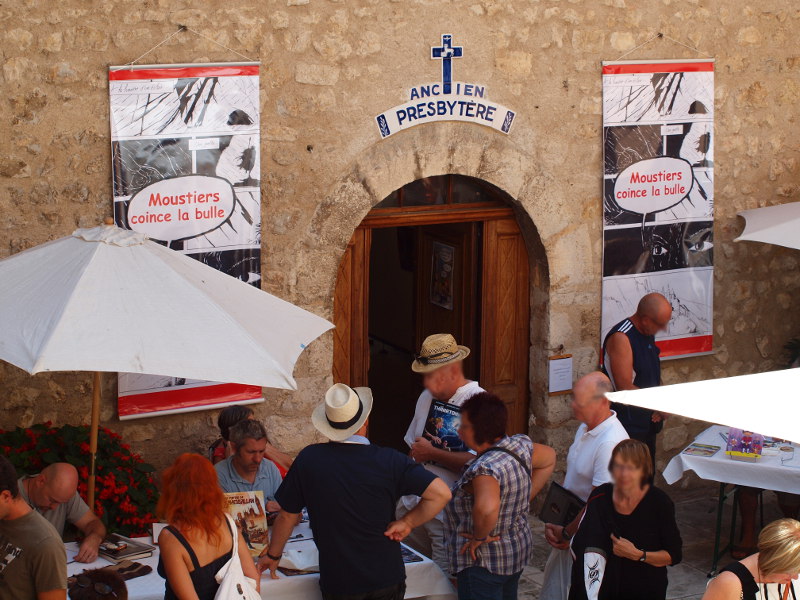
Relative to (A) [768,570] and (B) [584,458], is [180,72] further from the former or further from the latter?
(A) [768,570]

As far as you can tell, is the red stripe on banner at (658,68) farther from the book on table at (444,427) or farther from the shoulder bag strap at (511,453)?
the shoulder bag strap at (511,453)

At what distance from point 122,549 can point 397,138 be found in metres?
3.12

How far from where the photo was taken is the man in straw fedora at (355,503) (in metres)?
4.49

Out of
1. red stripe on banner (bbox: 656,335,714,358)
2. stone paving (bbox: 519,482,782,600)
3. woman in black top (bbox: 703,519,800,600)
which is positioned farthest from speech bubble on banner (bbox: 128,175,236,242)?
woman in black top (bbox: 703,519,800,600)

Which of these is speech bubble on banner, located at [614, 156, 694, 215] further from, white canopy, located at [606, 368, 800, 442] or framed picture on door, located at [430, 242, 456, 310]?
white canopy, located at [606, 368, 800, 442]

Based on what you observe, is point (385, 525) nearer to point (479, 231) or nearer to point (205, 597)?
point (205, 597)

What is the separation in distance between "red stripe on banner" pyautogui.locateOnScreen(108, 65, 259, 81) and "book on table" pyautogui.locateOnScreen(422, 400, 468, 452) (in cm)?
228

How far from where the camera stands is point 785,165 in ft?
27.0

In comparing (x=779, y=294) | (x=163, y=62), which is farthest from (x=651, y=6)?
(x=163, y=62)

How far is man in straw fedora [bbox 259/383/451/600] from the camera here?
4.49 meters

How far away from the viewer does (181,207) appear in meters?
6.21

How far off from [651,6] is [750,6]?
912 mm

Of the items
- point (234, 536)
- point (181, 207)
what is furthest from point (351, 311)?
point (234, 536)

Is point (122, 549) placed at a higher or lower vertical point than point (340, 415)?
lower
